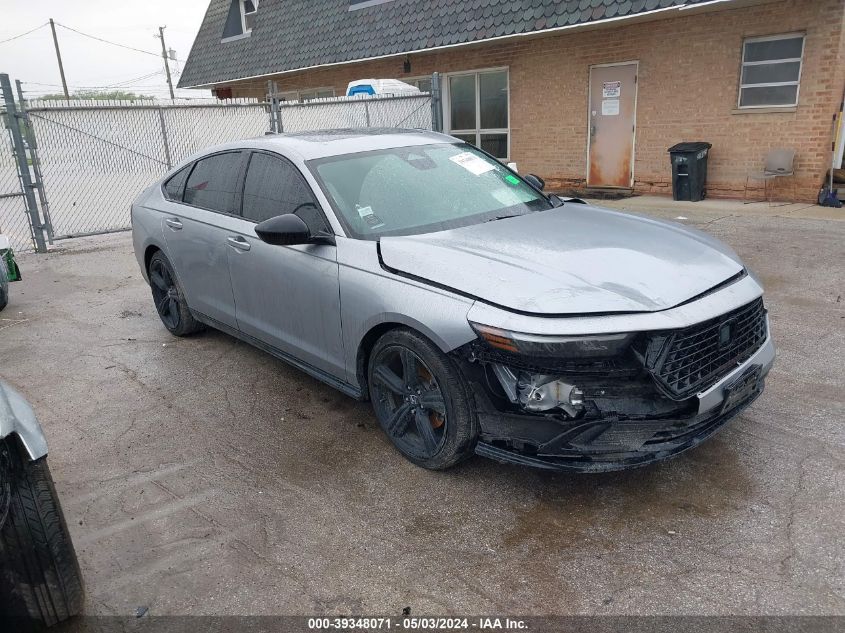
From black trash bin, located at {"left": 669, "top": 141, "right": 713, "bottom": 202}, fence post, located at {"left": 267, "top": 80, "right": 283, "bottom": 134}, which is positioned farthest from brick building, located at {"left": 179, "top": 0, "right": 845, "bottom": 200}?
fence post, located at {"left": 267, "top": 80, "right": 283, "bottom": 134}

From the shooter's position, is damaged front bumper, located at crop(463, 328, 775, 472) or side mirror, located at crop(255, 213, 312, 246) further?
side mirror, located at crop(255, 213, 312, 246)

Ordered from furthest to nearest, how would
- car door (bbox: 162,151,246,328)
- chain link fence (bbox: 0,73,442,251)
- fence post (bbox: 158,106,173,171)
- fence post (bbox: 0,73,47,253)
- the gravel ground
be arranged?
fence post (bbox: 158,106,173,171) < chain link fence (bbox: 0,73,442,251) < fence post (bbox: 0,73,47,253) < car door (bbox: 162,151,246,328) < the gravel ground

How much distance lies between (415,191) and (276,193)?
0.87m

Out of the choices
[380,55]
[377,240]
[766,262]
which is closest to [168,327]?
[377,240]

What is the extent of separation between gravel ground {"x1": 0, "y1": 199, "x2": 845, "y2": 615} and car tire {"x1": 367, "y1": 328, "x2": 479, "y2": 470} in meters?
0.16

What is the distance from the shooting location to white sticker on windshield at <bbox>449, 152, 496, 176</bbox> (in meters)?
4.42

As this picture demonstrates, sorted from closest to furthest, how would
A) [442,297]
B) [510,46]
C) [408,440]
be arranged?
[442,297] < [408,440] < [510,46]

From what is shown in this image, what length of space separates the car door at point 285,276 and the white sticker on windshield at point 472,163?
1.09 metres

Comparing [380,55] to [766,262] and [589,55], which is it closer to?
[589,55]

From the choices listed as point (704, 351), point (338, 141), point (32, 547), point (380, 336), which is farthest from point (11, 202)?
point (704, 351)

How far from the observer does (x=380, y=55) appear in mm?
14789

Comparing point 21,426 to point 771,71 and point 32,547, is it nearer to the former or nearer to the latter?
point 32,547

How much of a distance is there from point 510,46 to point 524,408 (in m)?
12.1

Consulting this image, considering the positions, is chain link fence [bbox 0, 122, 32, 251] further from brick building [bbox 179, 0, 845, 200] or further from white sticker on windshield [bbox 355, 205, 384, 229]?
brick building [bbox 179, 0, 845, 200]
